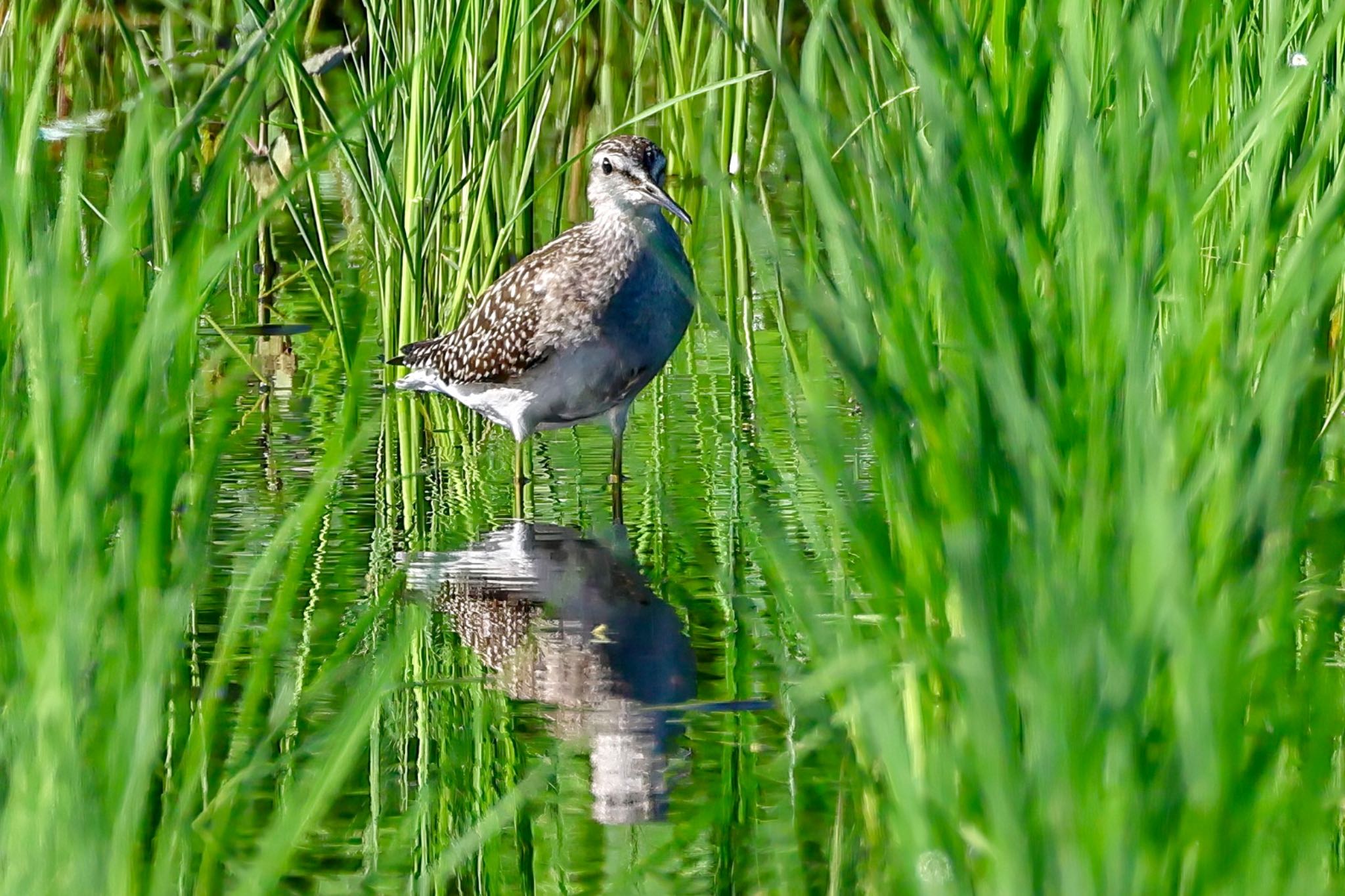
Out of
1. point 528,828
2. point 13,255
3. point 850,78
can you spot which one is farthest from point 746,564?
point 13,255

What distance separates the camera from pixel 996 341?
78.4 inches

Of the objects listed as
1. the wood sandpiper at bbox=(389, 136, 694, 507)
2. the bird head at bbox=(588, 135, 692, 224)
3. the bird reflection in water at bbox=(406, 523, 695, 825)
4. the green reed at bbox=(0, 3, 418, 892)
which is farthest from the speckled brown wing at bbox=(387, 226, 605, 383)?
the green reed at bbox=(0, 3, 418, 892)

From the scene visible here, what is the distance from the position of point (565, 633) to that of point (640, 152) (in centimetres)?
225

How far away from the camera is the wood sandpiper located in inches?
225

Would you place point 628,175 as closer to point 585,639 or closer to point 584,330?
point 584,330

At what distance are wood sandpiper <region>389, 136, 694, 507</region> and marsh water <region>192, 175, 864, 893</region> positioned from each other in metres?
0.19

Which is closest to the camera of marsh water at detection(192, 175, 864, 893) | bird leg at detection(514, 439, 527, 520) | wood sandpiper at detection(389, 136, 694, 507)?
marsh water at detection(192, 175, 864, 893)

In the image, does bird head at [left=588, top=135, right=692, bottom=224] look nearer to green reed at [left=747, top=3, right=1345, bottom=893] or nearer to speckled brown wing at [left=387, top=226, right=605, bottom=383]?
speckled brown wing at [left=387, top=226, right=605, bottom=383]

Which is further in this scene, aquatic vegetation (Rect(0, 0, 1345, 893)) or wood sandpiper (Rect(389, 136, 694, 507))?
wood sandpiper (Rect(389, 136, 694, 507))

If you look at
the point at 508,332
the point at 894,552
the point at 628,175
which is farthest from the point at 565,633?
the point at 628,175

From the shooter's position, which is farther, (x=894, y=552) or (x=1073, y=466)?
(x=894, y=552)

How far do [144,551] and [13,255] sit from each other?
402 mm

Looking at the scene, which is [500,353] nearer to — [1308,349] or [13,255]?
[13,255]

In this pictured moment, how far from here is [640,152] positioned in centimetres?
591
